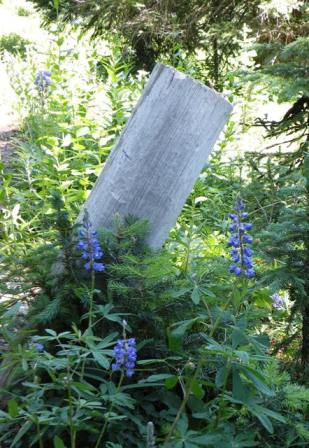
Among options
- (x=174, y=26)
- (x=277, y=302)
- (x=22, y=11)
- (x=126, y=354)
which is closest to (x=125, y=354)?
(x=126, y=354)

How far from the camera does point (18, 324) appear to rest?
2.78 meters

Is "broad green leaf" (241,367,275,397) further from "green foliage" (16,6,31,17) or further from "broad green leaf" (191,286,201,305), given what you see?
"green foliage" (16,6,31,17)

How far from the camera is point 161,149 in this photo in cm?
291

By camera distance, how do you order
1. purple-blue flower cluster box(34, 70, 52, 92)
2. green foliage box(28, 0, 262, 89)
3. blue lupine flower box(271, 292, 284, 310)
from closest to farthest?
blue lupine flower box(271, 292, 284, 310)
purple-blue flower cluster box(34, 70, 52, 92)
green foliage box(28, 0, 262, 89)

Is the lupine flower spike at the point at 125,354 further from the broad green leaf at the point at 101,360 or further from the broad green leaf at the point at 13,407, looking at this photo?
the broad green leaf at the point at 13,407

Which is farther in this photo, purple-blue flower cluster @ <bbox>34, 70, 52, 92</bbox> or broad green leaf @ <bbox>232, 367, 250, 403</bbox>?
purple-blue flower cluster @ <bbox>34, 70, 52, 92</bbox>

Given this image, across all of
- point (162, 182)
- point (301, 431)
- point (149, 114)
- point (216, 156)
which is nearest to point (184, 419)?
point (301, 431)

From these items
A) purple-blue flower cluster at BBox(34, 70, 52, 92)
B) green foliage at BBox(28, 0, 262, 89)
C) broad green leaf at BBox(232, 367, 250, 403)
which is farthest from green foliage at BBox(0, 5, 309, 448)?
green foliage at BBox(28, 0, 262, 89)

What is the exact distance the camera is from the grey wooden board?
2.89m

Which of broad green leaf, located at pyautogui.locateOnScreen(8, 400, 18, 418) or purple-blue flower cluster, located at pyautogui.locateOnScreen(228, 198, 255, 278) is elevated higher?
purple-blue flower cluster, located at pyautogui.locateOnScreen(228, 198, 255, 278)

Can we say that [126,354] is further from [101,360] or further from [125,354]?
[101,360]

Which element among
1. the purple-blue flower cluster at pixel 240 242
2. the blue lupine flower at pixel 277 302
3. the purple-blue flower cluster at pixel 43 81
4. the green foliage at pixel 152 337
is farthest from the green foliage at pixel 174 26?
the purple-blue flower cluster at pixel 240 242

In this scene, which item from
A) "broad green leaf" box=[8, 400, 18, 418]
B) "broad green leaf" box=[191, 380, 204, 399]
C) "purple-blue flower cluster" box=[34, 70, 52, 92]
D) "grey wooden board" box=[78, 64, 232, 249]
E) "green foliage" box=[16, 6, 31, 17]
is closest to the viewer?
"broad green leaf" box=[8, 400, 18, 418]

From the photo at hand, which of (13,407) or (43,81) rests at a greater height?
(13,407)
